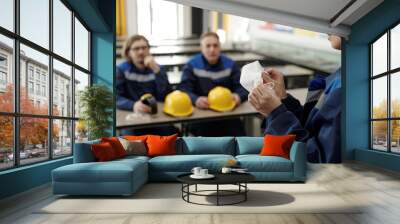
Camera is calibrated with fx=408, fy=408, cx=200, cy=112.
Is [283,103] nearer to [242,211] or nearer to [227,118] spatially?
[227,118]

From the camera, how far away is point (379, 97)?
775 centimetres

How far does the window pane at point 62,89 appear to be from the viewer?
19.7ft

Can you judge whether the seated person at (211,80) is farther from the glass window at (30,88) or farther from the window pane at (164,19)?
the glass window at (30,88)

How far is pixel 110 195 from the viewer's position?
4.54 meters

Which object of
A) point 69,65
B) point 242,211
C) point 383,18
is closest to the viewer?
point 242,211

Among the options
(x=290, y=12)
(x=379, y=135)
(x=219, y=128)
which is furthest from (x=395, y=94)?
(x=219, y=128)

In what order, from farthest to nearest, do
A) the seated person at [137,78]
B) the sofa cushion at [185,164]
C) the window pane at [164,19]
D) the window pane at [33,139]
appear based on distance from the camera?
the window pane at [164,19] → the seated person at [137,78] → the sofa cushion at [185,164] → the window pane at [33,139]

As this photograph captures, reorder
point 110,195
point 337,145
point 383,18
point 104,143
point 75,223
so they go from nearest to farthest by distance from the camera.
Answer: point 75,223
point 110,195
point 104,143
point 383,18
point 337,145

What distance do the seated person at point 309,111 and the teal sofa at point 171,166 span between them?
47.8 inches

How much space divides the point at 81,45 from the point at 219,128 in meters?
2.89

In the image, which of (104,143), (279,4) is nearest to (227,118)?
(279,4)

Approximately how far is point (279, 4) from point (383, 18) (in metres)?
1.89

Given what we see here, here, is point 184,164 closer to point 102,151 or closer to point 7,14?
point 102,151

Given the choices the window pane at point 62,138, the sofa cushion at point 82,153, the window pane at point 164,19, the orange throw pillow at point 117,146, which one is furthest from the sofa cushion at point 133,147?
the window pane at point 164,19
